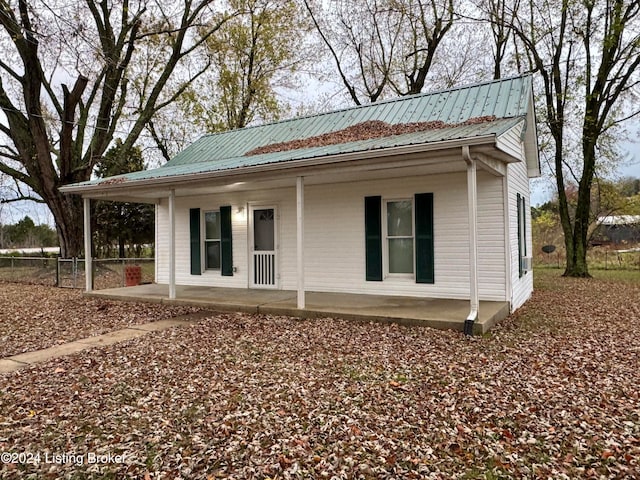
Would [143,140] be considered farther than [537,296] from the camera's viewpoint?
Yes

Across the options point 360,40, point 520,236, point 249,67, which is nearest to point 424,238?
point 520,236

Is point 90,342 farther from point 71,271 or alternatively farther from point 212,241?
point 71,271

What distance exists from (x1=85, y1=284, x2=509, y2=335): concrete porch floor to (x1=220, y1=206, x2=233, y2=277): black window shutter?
0.62m

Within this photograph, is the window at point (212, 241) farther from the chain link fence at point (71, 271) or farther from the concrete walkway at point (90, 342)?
the concrete walkway at point (90, 342)

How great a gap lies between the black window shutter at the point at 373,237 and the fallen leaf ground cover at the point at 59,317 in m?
3.58

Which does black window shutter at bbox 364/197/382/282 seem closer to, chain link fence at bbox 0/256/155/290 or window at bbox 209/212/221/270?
window at bbox 209/212/221/270

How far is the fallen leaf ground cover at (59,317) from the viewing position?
5.84 metres

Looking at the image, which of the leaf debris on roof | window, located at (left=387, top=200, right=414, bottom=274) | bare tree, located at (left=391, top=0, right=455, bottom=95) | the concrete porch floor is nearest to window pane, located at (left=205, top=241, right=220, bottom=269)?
the concrete porch floor

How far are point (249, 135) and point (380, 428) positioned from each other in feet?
32.3

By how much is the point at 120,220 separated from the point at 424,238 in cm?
1477

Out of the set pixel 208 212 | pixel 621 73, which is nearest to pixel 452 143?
pixel 208 212

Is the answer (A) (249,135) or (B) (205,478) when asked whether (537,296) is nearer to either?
(A) (249,135)

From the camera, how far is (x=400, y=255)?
8156 millimetres

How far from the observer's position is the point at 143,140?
20812 millimetres
